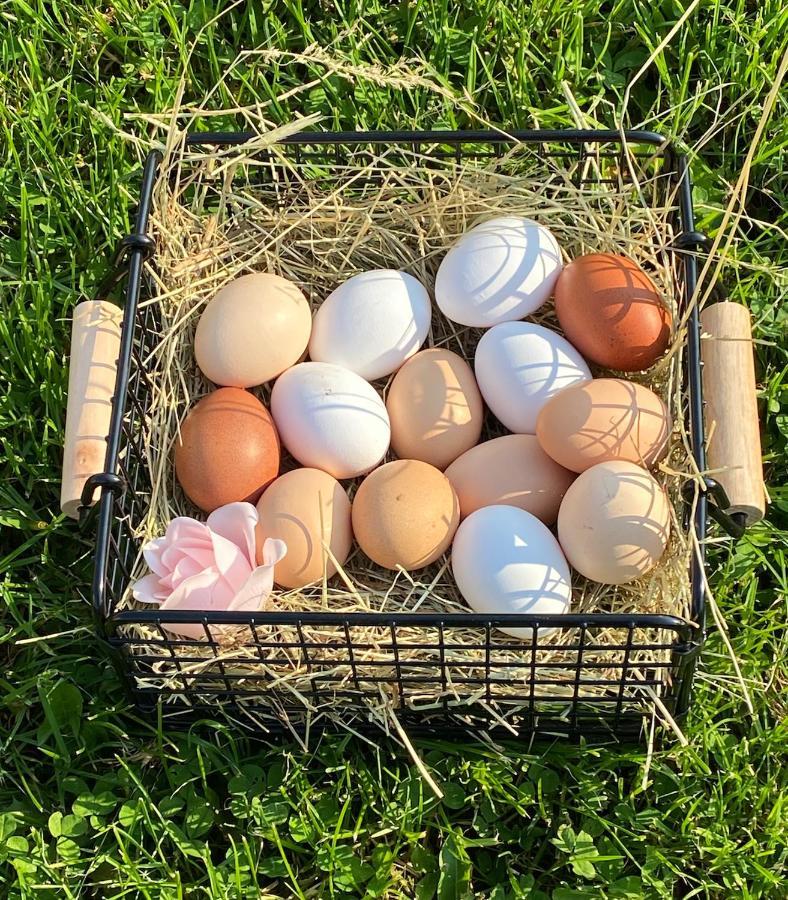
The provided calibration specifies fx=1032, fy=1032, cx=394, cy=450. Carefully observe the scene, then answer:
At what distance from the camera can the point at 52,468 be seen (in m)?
1.85

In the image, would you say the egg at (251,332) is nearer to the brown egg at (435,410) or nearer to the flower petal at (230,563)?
the brown egg at (435,410)

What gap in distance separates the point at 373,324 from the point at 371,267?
0.68 feet

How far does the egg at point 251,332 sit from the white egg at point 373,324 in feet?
0.14

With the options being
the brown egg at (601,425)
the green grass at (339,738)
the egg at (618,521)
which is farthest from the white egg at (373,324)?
the green grass at (339,738)

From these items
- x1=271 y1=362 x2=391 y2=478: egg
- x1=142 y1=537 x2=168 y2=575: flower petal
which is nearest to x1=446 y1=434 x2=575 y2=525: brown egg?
x1=271 y1=362 x2=391 y2=478: egg

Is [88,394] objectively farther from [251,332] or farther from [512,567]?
[512,567]

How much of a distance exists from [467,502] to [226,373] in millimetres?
438

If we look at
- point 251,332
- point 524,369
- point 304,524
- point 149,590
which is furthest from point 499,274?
point 149,590

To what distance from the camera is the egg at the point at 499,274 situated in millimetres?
1650

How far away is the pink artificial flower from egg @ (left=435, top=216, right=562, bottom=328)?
0.48 meters

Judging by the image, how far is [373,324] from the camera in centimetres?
166

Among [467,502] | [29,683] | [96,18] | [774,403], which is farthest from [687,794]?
[96,18]

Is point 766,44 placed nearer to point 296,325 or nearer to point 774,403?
point 774,403

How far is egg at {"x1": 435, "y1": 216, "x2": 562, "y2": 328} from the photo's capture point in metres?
1.65
